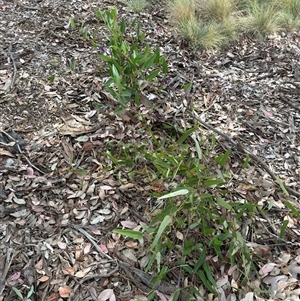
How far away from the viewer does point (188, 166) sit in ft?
5.79

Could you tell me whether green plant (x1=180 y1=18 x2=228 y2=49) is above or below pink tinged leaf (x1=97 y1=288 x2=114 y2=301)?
above

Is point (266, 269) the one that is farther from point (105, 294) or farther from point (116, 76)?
point (116, 76)

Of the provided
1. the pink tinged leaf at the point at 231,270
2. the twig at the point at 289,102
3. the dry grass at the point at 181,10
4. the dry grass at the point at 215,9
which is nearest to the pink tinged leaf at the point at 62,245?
the pink tinged leaf at the point at 231,270

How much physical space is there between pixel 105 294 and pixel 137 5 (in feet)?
7.27

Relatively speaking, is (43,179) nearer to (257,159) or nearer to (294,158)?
(257,159)

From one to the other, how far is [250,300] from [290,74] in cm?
164

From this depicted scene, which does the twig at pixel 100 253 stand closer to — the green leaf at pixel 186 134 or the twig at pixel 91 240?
the twig at pixel 91 240

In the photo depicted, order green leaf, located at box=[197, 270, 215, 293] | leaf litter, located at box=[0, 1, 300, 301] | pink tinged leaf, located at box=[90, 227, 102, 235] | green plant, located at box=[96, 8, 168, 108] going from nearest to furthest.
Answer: green leaf, located at box=[197, 270, 215, 293] < leaf litter, located at box=[0, 1, 300, 301] < pink tinged leaf, located at box=[90, 227, 102, 235] < green plant, located at box=[96, 8, 168, 108]

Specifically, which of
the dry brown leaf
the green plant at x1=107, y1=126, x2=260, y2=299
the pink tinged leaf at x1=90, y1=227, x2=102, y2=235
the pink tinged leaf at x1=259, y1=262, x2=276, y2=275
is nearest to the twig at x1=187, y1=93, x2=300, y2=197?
the green plant at x1=107, y1=126, x2=260, y2=299

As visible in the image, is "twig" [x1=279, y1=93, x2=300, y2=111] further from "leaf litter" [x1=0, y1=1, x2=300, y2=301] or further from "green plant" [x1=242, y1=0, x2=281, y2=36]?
"green plant" [x1=242, y1=0, x2=281, y2=36]

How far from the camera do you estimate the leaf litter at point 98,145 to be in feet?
5.30

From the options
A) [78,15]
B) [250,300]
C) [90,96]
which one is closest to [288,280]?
[250,300]

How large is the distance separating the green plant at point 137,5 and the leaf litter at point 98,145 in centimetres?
7

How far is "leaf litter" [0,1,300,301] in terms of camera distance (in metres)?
1.61
